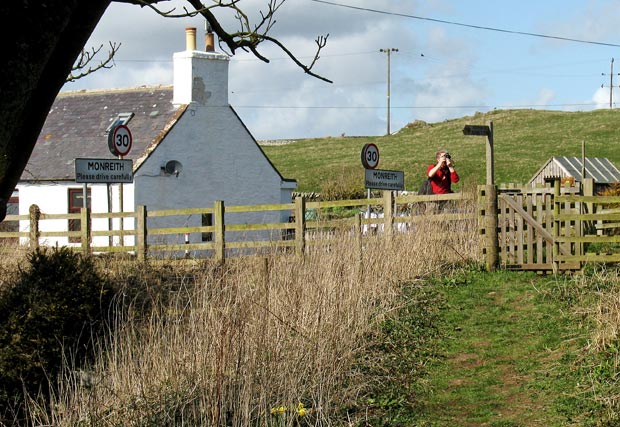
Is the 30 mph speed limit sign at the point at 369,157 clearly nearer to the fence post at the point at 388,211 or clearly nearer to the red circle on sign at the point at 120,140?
the fence post at the point at 388,211

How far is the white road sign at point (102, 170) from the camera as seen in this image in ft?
55.4

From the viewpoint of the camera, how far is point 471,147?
69250 mm

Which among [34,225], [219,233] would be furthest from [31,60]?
[34,225]

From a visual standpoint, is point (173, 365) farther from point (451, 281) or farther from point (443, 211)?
point (443, 211)

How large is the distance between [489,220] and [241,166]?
16950 millimetres

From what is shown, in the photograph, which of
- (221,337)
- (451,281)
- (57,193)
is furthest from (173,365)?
(57,193)

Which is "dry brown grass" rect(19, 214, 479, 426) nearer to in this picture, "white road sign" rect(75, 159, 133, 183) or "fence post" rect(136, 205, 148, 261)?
"white road sign" rect(75, 159, 133, 183)

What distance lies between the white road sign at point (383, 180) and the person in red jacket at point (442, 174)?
2.92ft

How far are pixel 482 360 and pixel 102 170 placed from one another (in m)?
8.93

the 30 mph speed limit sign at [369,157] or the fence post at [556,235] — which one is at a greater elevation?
the 30 mph speed limit sign at [369,157]

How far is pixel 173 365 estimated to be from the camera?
27.2 feet

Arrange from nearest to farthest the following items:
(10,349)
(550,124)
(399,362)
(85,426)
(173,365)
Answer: (85,426)
(173,365)
(399,362)
(10,349)
(550,124)

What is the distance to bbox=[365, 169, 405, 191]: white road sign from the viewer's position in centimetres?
1565

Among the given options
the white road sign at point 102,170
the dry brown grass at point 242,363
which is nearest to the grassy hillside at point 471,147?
the white road sign at point 102,170
